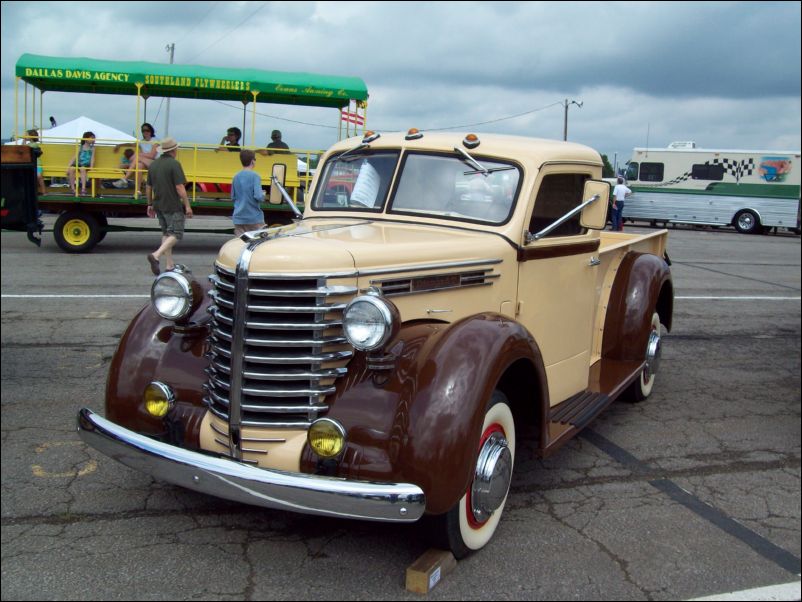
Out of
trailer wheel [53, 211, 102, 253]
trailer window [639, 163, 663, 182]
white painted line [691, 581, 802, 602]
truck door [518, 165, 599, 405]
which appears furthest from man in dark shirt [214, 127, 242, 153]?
trailer window [639, 163, 663, 182]

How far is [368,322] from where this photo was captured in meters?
3.10

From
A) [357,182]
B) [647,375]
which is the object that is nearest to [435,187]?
→ [357,182]

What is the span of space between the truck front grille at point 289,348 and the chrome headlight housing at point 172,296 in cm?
53

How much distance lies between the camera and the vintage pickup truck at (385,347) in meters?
Result: 3.04

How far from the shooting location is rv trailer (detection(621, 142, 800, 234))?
25000 millimetres

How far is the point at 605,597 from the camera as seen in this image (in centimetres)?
309

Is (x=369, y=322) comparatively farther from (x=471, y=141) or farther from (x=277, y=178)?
(x=277, y=178)

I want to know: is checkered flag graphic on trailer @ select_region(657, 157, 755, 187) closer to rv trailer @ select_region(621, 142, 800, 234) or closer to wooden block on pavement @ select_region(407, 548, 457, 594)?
rv trailer @ select_region(621, 142, 800, 234)

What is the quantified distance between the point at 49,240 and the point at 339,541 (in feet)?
46.0

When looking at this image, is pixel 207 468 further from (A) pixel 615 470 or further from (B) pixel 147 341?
(A) pixel 615 470

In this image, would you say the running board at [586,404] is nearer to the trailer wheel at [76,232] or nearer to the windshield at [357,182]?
the windshield at [357,182]

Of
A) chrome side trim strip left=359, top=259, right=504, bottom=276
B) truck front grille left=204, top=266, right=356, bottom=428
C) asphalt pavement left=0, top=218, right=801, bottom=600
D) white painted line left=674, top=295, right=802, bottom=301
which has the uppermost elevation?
chrome side trim strip left=359, top=259, right=504, bottom=276

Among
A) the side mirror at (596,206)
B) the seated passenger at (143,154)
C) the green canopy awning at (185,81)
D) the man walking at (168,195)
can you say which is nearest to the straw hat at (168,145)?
the man walking at (168,195)

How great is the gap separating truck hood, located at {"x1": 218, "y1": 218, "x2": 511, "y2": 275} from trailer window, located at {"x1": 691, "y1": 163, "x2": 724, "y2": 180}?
78.9 ft
